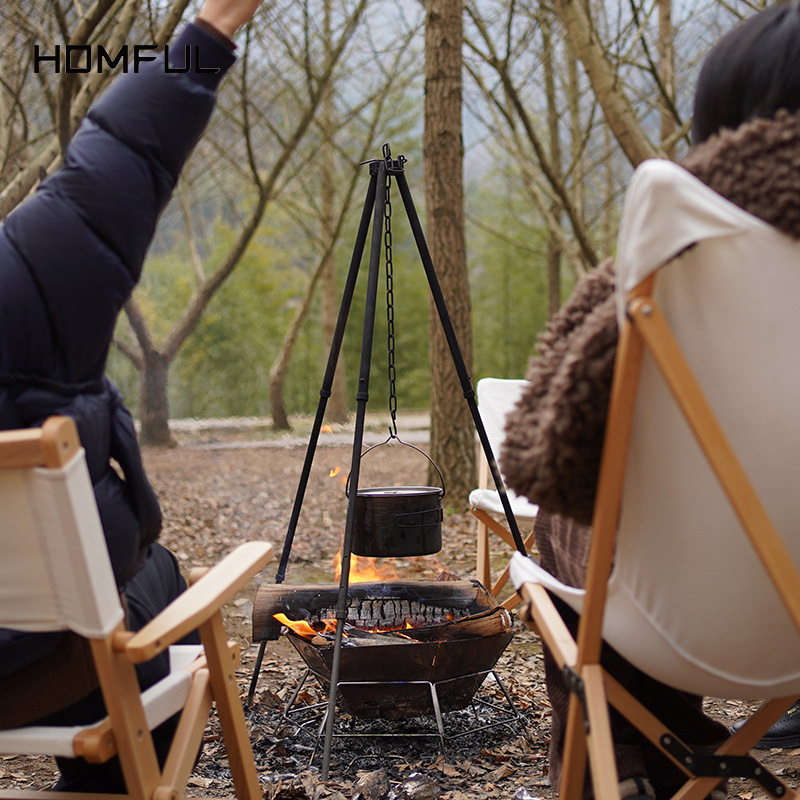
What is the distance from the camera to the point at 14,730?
4.37 feet

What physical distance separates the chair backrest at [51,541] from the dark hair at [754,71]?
42.1 inches

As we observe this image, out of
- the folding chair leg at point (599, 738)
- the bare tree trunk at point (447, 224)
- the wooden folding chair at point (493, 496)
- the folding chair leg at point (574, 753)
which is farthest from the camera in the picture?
the bare tree trunk at point (447, 224)

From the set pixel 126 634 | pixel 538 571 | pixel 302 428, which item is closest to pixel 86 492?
pixel 126 634

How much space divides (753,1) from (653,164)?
6559mm

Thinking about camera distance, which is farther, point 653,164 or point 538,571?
point 538,571

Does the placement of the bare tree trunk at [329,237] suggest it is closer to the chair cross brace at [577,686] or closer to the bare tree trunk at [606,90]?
the bare tree trunk at [606,90]

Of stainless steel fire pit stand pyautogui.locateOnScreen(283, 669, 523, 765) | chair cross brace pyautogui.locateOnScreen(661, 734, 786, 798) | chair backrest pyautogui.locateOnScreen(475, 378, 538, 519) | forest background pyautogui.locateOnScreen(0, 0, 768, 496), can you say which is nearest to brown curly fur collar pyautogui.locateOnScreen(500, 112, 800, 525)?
chair cross brace pyautogui.locateOnScreen(661, 734, 786, 798)

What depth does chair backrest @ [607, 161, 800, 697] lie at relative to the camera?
1056mm

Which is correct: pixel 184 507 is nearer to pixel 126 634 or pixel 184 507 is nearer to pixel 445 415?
pixel 445 415

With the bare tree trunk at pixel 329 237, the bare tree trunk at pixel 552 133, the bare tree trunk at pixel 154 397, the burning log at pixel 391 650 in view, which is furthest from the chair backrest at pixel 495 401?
the bare tree trunk at pixel 329 237

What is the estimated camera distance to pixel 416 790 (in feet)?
6.71

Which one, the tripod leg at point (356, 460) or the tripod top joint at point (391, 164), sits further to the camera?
the tripod top joint at point (391, 164)

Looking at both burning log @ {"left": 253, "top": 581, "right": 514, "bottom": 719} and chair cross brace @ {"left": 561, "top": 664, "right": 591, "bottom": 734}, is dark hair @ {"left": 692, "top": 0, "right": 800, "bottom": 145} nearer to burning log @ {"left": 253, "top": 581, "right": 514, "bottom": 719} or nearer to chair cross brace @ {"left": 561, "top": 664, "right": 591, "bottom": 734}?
chair cross brace @ {"left": 561, "top": 664, "right": 591, "bottom": 734}

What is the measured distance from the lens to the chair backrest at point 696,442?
106cm
